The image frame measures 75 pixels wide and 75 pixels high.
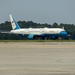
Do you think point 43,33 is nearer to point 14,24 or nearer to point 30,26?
point 14,24

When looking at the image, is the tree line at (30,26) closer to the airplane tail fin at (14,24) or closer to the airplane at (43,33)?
the airplane tail fin at (14,24)

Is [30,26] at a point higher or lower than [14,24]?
lower

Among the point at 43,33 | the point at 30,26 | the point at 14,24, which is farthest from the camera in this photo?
the point at 30,26

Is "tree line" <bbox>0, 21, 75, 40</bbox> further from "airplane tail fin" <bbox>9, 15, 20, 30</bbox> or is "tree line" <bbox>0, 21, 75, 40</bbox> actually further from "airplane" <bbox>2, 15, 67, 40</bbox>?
"airplane" <bbox>2, 15, 67, 40</bbox>

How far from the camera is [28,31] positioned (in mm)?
113812

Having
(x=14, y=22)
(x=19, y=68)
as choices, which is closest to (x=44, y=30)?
(x=14, y=22)

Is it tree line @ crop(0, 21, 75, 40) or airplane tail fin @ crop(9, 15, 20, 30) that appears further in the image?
airplane tail fin @ crop(9, 15, 20, 30)

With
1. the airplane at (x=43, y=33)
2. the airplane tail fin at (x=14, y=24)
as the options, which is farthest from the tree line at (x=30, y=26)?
the airplane at (x=43, y=33)

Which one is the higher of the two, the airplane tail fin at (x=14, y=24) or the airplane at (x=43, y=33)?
the airplane tail fin at (x=14, y=24)

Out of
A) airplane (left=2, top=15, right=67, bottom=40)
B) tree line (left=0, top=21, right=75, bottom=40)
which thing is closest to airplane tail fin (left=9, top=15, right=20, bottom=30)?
airplane (left=2, top=15, right=67, bottom=40)

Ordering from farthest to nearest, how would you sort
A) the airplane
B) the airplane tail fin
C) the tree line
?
the airplane tail fin
the tree line
the airplane

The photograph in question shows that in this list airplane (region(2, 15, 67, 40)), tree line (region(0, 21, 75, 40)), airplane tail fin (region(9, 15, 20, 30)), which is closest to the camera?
airplane (region(2, 15, 67, 40))

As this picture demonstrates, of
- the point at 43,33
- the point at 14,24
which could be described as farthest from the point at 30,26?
the point at 43,33

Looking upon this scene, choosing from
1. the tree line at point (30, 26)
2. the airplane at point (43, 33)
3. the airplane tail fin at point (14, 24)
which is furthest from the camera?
the airplane tail fin at point (14, 24)
